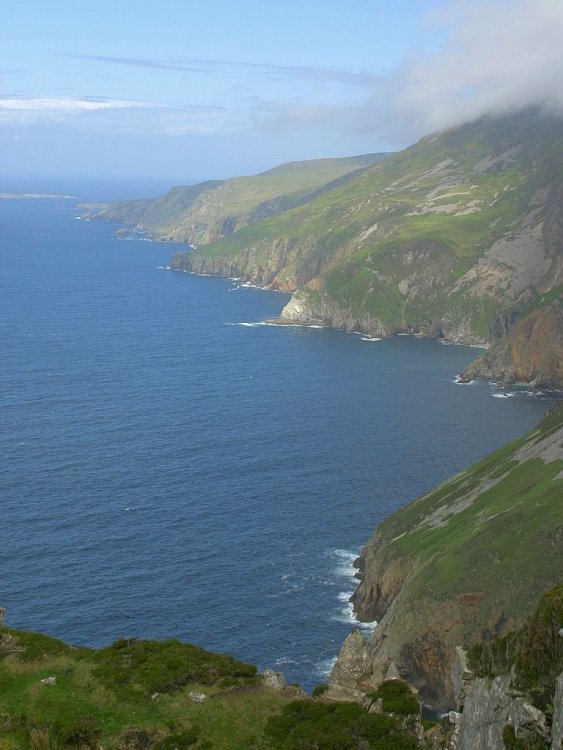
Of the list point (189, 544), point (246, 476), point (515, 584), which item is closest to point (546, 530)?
point (515, 584)

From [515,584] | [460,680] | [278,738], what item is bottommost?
[515,584]

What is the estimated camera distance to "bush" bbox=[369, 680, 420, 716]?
4781 cm

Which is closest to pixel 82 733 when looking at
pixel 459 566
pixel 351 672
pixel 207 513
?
pixel 351 672

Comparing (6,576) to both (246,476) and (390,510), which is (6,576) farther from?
(390,510)

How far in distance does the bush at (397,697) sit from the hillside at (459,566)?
48.4 metres

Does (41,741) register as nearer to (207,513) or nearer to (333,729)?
(333,729)

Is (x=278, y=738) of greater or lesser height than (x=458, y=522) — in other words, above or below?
above

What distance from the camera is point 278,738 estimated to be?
1843 inches

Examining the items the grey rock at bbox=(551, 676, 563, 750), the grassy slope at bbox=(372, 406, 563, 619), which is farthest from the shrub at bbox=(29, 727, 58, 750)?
the grassy slope at bbox=(372, 406, 563, 619)

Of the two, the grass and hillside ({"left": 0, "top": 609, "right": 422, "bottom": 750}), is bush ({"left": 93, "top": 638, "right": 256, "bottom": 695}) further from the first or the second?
the grass

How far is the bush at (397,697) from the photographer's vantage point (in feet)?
157

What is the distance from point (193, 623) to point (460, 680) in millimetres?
73115

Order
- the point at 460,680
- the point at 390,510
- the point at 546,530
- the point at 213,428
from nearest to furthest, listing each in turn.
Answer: the point at 460,680 < the point at 546,530 < the point at 390,510 < the point at 213,428

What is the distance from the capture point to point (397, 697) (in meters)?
49.1
